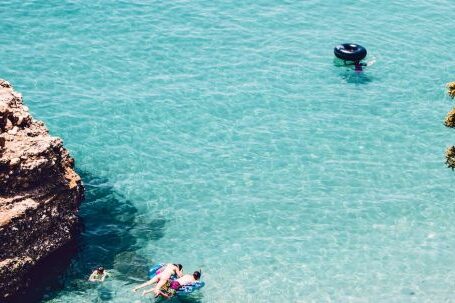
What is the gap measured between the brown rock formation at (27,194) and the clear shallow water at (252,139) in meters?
1.98

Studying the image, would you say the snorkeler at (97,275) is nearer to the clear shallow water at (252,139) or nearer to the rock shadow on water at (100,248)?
the rock shadow on water at (100,248)

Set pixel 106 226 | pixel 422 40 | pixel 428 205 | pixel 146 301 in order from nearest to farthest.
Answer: pixel 146 301 < pixel 106 226 < pixel 428 205 < pixel 422 40

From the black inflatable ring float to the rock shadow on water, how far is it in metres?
17.9

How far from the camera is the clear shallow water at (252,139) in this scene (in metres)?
24.7

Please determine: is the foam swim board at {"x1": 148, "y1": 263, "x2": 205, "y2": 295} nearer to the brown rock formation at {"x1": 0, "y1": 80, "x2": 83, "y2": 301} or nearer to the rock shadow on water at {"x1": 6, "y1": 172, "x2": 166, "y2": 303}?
the rock shadow on water at {"x1": 6, "y1": 172, "x2": 166, "y2": 303}

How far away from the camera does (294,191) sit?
1135 inches

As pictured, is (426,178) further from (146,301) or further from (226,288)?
(146,301)

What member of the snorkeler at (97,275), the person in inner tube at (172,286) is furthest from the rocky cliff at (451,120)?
the snorkeler at (97,275)

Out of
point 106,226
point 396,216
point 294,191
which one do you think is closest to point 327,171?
point 294,191

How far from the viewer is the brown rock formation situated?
805 inches

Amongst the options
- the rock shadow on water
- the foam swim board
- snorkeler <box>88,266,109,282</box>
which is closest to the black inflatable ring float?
the rock shadow on water

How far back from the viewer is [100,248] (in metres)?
25.1

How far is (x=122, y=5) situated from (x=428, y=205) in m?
28.8

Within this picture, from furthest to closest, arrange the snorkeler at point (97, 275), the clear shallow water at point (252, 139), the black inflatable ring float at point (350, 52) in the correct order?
1. the black inflatable ring float at point (350, 52)
2. the clear shallow water at point (252, 139)
3. the snorkeler at point (97, 275)
